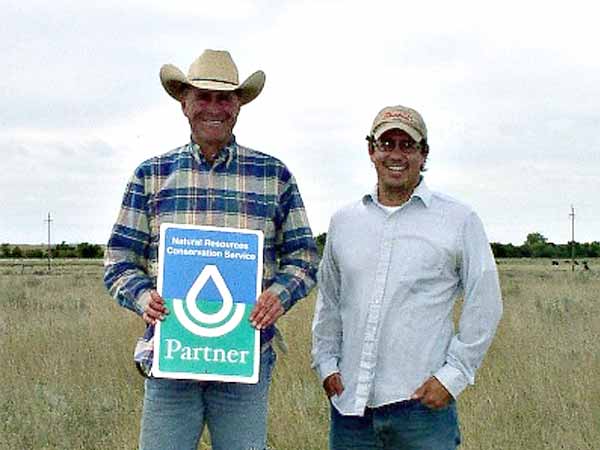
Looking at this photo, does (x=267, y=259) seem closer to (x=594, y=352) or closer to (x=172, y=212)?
(x=172, y=212)

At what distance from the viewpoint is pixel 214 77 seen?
4.68m

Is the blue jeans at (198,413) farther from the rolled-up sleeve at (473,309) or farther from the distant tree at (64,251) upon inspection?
the distant tree at (64,251)

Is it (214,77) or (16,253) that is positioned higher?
(214,77)

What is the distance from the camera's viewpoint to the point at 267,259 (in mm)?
4750

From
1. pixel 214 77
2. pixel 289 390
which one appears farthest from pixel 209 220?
pixel 289 390

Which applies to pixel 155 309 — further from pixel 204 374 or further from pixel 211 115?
pixel 211 115

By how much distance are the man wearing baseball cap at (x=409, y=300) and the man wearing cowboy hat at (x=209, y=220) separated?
0.34 metres

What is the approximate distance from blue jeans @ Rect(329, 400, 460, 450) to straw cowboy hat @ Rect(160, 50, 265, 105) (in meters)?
1.43

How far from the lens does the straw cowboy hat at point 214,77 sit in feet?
15.3

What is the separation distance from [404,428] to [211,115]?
4.91 ft

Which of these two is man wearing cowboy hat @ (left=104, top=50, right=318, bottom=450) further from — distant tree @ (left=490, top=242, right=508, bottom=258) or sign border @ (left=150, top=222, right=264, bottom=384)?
distant tree @ (left=490, top=242, right=508, bottom=258)

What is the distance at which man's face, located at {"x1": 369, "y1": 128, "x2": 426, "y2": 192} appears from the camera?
4457mm

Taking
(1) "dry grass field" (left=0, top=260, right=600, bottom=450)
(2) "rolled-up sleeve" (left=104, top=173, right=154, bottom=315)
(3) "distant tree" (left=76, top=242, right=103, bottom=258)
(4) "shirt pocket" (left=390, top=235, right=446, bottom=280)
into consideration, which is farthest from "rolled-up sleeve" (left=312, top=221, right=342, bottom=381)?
(3) "distant tree" (left=76, top=242, right=103, bottom=258)

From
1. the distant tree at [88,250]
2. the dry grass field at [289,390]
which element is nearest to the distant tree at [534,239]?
the distant tree at [88,250]
